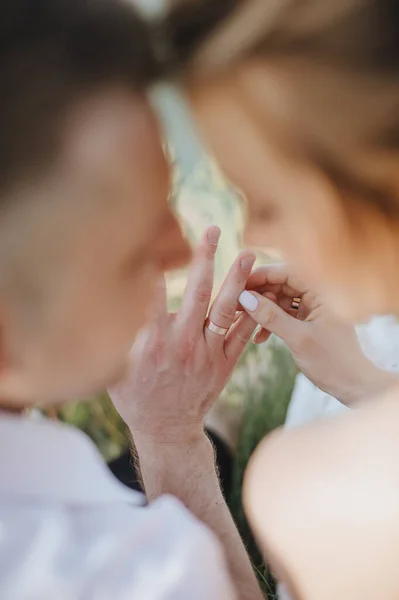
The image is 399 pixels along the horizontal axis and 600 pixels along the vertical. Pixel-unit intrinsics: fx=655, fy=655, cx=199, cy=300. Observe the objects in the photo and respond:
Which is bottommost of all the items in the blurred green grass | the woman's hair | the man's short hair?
the blurred green grass

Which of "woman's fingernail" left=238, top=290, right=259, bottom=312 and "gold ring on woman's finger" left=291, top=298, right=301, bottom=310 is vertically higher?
"woman's fingernail" left=238, top=290, right=259, bottom=312

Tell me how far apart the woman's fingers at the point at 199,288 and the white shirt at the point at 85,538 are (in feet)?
0.49

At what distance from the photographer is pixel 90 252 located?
44cm

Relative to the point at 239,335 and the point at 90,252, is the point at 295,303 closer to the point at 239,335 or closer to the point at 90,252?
the point at 239,335

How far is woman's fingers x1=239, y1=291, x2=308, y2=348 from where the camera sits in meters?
0.55

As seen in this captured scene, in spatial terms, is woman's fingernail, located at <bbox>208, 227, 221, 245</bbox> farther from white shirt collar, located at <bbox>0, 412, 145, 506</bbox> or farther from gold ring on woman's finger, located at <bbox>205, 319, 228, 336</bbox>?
white shirt collar, located at <bbox>0, 412, 145, 506</bbox>

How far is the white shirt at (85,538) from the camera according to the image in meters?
0.39

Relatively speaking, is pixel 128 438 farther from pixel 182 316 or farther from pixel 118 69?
pixel 118 69

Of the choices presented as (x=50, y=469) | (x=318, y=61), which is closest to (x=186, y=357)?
(x=50, y=469)

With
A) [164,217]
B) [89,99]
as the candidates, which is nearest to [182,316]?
[164,217]

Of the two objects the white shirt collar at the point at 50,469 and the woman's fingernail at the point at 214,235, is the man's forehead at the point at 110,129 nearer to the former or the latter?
the woman's fingernail at the point at 214,235

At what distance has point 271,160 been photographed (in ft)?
1.47

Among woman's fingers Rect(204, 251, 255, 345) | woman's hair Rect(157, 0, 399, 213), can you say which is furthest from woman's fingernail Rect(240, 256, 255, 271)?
woman's hair Rect(157, 0, 399, 213)

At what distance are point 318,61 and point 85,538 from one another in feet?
1.08
